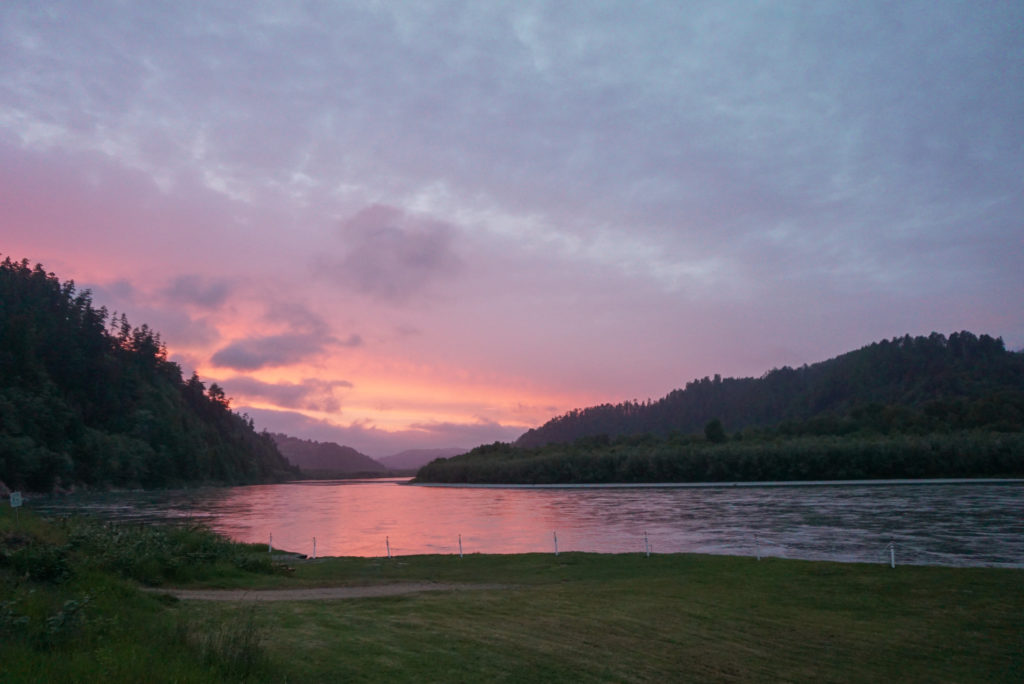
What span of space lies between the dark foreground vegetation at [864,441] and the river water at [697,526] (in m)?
14.9

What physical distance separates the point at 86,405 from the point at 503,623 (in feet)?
465

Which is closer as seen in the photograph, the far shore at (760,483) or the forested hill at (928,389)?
the far shore at (760,483)

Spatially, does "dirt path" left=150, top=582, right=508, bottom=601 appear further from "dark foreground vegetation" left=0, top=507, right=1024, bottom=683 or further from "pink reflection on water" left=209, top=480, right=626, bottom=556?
"pink reflection on water" left=209, top=480, right=626, bottom=556

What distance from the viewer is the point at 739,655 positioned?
505 inches

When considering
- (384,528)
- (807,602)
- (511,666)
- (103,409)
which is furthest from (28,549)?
(103,409)

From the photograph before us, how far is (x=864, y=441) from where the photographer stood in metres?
97.0

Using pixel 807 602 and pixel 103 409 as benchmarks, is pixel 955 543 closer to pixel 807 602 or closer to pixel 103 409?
pixel 807 602

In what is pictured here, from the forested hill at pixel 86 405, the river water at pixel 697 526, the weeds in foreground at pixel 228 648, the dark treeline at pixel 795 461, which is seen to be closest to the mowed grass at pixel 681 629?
the weeds in foreground at pixel 228 648

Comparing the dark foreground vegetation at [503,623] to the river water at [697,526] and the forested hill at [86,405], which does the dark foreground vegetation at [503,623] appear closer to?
the river water at [697,526]

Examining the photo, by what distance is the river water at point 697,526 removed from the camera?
31.5 meters

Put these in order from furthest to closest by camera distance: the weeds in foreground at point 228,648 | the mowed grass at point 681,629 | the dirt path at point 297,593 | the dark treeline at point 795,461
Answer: the dark treeline at point 795,461, the dirt path at point 297,593, the mowed grass at point 681,629, the weeds in foreground at point 228,648

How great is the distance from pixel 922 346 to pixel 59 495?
7551 inches

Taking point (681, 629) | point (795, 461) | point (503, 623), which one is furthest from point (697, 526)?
point (795, 461)

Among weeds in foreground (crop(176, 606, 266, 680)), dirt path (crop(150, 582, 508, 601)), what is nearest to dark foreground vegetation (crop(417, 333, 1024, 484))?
dirt path (crop(150, 582, 508, 601))
